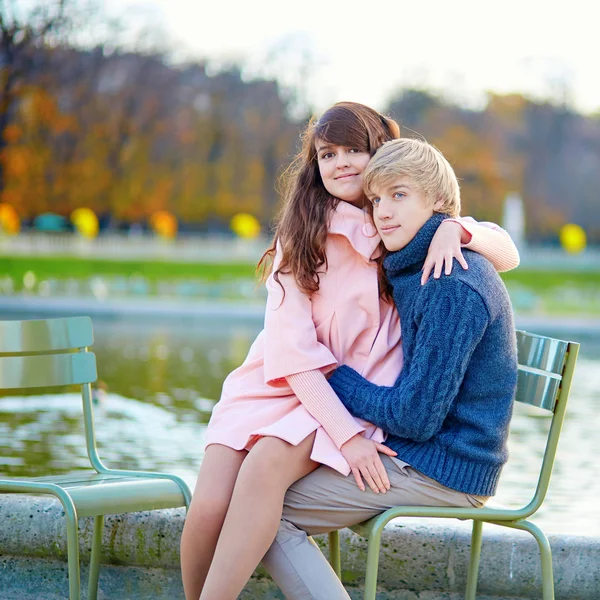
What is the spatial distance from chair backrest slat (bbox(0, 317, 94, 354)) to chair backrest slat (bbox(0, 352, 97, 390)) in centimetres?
3

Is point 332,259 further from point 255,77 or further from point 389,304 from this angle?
point 255,77

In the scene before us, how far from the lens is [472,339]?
2354mm

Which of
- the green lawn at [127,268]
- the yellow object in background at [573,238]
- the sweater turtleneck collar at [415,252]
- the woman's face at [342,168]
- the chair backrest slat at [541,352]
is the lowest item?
the green lawn at [127,268]

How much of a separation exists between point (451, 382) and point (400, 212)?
46cm

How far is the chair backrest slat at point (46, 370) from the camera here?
309 cm

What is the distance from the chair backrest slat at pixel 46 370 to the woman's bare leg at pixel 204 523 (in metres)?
0.81

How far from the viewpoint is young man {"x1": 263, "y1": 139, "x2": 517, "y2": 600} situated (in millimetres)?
2367

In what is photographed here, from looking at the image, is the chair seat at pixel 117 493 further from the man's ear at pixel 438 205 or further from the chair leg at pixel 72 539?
the man's ear at pixel 438 205

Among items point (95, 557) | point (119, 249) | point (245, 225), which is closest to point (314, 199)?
point (95, 557)

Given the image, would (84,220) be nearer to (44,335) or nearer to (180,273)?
(180,273)

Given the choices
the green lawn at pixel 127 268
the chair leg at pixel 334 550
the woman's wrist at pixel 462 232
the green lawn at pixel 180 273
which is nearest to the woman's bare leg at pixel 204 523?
the chair leg at pixel 334 550

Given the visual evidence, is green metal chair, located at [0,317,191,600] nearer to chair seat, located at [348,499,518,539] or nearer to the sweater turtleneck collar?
chair seat, located at [348,499,518,539]

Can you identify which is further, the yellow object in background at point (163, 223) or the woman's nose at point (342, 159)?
the yellow object in background at point (163, 223)

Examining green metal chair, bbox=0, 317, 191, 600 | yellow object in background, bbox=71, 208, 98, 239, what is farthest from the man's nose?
yellow object in background, bbox=71, 208, 98, 239
